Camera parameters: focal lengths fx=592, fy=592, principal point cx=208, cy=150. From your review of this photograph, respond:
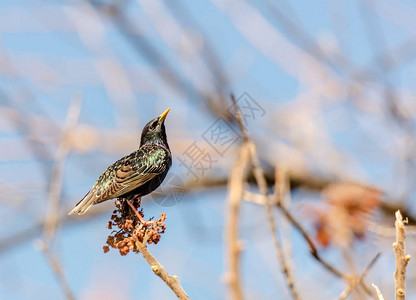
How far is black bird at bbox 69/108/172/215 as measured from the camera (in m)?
3.04

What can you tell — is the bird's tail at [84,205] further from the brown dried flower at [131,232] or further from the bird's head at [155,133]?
the bird's head at [155,133]

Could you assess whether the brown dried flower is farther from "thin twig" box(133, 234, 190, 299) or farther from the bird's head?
the bird's head

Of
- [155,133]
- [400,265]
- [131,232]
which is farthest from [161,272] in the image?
[155,133]

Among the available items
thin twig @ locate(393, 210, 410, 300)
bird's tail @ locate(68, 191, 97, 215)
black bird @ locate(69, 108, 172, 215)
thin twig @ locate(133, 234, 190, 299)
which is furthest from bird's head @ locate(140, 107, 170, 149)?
thin twig @ locate(393, 210, 410, 300)

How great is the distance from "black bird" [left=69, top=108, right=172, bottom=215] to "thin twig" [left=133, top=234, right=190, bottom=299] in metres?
0.30

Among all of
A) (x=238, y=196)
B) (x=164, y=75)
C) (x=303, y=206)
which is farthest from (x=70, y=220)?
(x=238, y=196)

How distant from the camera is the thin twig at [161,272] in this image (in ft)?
8.07

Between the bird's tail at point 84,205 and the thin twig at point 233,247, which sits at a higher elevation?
the bird's tail at point 84,205

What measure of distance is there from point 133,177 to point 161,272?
2.41 feet

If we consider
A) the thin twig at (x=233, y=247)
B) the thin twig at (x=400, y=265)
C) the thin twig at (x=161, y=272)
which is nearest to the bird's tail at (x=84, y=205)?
the thin twig at (x=161, y=272)

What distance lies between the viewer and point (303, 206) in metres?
5.98

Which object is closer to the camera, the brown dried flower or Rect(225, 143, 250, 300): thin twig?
Rect(225, 143, 250, 300): thin twig

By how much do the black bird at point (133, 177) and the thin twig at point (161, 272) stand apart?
0.30 metres

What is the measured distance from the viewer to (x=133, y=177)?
3.16 metres
